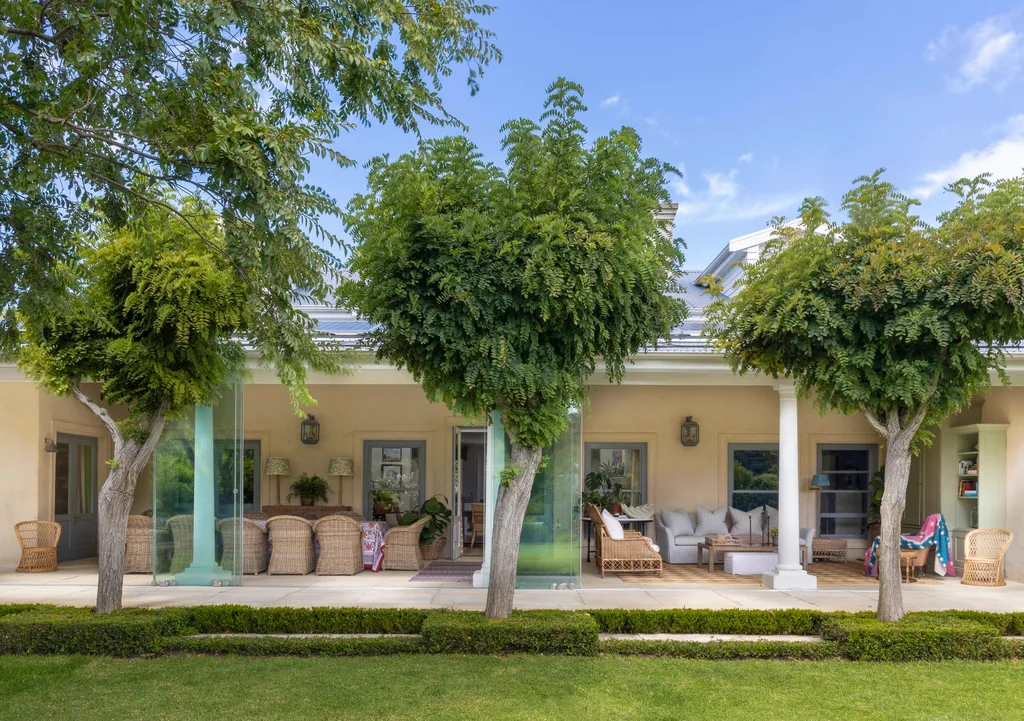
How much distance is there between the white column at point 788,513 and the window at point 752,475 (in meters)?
3.84

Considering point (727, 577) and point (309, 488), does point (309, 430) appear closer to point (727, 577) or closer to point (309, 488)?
point (309, 488)

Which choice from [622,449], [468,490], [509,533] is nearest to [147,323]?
[509,533]

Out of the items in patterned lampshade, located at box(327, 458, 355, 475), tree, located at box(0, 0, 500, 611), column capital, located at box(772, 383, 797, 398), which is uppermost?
tree, located at box(0, 0, 500, 611)

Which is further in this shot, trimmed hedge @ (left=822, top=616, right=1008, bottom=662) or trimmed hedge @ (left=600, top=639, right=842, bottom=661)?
trimmed hedge @ (left=600, top=639, right=842, bottom=661)

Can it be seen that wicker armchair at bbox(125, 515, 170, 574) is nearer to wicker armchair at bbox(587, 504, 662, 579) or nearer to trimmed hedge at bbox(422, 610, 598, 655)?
trimmed hedge at bbox(422, 610, 598, 655)

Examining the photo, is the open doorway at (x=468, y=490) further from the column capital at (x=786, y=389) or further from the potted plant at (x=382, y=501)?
the column capital at (x=786, y=389)

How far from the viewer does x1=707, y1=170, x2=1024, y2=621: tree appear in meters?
6.72

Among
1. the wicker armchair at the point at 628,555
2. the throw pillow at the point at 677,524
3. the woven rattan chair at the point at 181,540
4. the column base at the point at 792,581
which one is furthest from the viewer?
the throw pillow at the point at 677,524

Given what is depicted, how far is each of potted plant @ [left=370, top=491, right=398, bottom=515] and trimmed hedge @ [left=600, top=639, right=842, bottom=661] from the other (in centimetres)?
772

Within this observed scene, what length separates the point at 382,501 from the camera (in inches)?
563

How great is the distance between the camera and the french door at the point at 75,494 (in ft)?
41.3

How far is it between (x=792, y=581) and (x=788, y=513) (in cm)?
79

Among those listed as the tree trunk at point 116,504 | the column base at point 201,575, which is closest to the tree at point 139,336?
the tree trunk at point 116,504

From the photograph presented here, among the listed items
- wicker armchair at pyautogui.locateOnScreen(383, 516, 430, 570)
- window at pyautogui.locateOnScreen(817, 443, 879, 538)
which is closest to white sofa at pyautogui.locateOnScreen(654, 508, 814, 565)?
window at pyautogui.locateOnScreen(817, 443, 879, 538)
